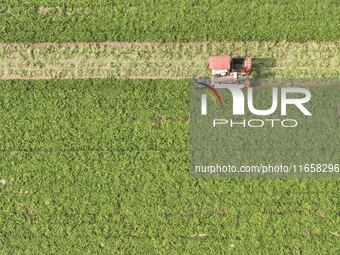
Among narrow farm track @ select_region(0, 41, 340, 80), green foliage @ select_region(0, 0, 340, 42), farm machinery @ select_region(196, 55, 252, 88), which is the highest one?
green foliage @ select_region(0, 0, 340, 42)

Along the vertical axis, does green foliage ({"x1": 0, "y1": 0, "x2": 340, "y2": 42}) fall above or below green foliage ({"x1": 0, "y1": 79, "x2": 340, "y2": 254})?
above

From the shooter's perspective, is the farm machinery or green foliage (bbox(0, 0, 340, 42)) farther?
green foliage (bbox(0, 0, 340, 42))

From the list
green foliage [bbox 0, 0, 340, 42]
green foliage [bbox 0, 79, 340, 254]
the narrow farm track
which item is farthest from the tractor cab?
green foliage [bbox 0, 79, 340, 254]

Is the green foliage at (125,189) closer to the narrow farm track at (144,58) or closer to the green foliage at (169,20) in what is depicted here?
the narrow farm track at (144,58)

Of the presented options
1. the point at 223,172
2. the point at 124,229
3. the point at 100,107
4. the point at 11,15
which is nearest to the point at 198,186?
the point at 223,172

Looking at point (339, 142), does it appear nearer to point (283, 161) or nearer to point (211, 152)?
point (283, 161)

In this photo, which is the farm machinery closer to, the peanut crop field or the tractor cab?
the tractor cab

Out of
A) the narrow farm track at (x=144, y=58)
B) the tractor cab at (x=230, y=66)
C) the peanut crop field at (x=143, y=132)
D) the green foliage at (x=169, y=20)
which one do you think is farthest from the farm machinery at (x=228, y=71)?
the green foliage at (x=169, y=20)
